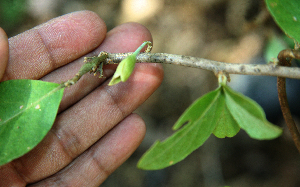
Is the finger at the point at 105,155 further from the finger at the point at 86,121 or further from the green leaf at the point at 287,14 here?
the green leaf at the point at 287,14

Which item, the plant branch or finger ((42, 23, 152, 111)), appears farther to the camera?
finger ((42, 23, 152, 111))

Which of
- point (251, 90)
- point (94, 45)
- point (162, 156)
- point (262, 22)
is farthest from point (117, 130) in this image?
point (262, 22)

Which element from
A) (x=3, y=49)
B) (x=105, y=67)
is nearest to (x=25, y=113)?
(x=3, y=49)

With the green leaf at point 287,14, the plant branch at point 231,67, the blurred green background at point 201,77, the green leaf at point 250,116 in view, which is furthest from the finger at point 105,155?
the green leaf at point 287,14

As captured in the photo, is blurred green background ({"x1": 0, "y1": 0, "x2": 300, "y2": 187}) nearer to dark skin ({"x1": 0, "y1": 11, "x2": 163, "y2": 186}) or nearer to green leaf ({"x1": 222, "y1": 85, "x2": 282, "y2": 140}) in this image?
dark skin ({"x1": 0, "y1": 11, "x2": 163, "y2": 186})

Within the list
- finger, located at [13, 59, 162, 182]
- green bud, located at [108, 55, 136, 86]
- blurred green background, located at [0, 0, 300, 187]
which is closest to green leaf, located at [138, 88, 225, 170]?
green bud, located at [108, 55, 136, 86]

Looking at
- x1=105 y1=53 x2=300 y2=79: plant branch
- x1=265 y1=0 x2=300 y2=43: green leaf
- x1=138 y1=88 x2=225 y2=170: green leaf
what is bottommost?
x1=138 y1=88 x2=225 y2=170: green leaf

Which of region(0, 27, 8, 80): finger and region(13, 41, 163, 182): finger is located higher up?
region(0, 27, 8, 80): finger
